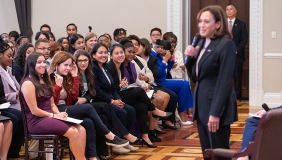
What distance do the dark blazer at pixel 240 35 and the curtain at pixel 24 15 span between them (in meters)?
3.81

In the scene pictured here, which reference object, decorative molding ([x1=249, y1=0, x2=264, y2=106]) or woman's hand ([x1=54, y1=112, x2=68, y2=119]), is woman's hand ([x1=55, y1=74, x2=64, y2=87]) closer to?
woman's hand ([x1=54, y1=112, x2=68, y2=119])

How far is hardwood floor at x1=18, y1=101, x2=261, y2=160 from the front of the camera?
238 inches

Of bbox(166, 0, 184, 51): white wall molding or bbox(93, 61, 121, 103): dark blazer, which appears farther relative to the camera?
bbox(166, 0, 184, 51): white wall molding

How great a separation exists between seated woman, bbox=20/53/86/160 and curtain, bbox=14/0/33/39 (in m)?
5.67

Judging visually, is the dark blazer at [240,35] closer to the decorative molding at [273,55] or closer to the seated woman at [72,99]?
the decorative molding at [273,55]

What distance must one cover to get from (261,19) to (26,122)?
5961 millimetres

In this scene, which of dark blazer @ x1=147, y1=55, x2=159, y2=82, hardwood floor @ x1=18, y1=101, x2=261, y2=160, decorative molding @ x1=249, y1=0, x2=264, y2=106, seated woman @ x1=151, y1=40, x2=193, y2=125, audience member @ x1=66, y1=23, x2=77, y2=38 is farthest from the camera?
decorative molding @ x1=249, y1=0, x2=264, y2=106

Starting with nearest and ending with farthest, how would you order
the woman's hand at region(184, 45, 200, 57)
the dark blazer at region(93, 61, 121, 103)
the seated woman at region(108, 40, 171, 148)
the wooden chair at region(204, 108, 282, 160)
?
the wooden chair at region(204, 108, 282, 160), the woman's hand at region(184, 45, 200, 57), the dark blazer at region(93, 61, 121, 103), the seated woman at region(108, 40, 171, 148)

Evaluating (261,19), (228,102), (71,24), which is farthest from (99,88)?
(261,19)

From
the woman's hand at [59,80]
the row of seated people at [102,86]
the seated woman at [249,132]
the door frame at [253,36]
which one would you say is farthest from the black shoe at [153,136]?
the door frame at [253,36]

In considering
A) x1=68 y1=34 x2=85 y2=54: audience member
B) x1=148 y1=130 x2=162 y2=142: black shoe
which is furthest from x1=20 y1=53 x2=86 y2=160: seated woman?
x1=68 y1=34 x2=85 y2=54: audience member

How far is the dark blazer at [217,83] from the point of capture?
11.8 ft

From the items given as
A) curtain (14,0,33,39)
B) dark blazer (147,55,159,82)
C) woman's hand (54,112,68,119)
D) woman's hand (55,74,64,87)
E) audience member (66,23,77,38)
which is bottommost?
woman's hand (54,112,68,119)

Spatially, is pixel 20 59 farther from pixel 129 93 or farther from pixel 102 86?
pixel 129 93
